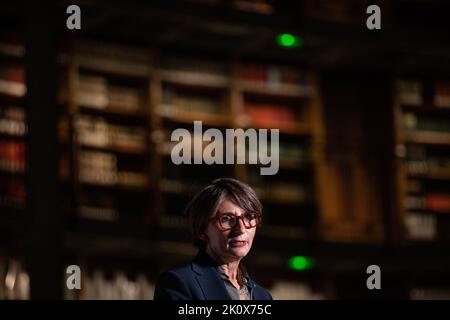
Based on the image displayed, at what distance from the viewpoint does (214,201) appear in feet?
4.51

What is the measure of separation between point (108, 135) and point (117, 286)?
0.83 metres

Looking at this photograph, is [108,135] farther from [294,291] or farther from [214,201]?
[214,201]

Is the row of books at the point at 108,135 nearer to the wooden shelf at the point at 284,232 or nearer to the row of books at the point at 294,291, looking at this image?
the wooden shelf at the point at 284,232

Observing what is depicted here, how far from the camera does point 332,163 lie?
588 centimetres

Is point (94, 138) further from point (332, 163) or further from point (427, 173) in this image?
point (427, 173)

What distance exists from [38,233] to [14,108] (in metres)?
0.97

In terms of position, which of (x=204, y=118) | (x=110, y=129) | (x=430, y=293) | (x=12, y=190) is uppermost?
(x=204, y=118)

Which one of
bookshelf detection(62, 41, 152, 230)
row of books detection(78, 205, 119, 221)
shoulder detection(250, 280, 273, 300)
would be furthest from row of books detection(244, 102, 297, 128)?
shoulder detection(250, 280, 273, 300)

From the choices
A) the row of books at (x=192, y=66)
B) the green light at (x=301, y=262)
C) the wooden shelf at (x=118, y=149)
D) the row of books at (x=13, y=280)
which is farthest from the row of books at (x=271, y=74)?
the row of books at (x=13, y=280)

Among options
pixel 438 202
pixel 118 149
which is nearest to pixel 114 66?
pixel 118 149

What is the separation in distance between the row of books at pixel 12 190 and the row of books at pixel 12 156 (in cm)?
6

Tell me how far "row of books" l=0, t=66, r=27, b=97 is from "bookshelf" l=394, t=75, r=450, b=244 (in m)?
2.41

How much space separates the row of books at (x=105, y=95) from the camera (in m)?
5.00
